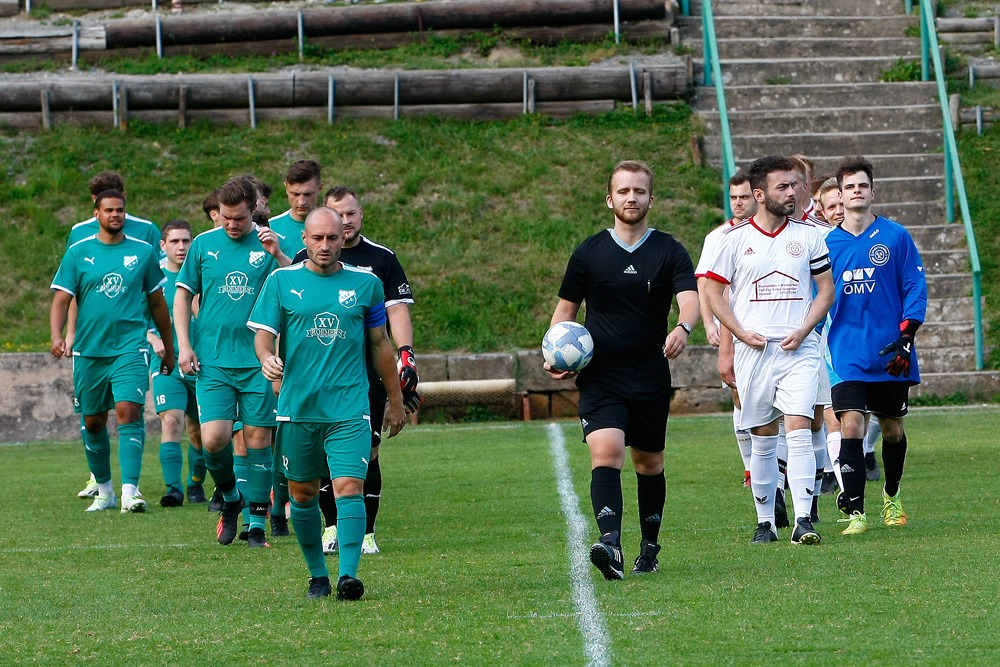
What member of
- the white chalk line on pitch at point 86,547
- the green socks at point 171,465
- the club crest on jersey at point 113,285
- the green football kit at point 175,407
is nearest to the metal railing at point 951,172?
the green football kit at point 175,407

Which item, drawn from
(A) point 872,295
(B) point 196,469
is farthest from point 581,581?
(B) point 196,469

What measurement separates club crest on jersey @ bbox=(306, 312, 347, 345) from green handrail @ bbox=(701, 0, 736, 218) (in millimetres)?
11383

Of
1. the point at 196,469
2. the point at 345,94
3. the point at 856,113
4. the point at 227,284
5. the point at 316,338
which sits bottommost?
the point at 196,469

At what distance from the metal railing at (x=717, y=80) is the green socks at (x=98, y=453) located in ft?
30.0

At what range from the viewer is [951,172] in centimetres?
1894

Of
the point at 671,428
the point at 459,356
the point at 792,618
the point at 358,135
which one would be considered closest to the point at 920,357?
the point at 671,428

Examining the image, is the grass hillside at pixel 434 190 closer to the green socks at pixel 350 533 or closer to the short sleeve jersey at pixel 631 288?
the short sleeve jersey at pixel 631 288

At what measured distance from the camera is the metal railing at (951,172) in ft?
55.1

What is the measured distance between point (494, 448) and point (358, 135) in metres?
9.04

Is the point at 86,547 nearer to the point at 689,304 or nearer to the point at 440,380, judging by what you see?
the point at 689,304

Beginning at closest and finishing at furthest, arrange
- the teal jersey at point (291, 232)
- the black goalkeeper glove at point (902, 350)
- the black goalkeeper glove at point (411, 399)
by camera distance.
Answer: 1. the black goalkeeper glove at point (411, 399)
2. the black goalkeeper glove at point (902, 350)
3. the teal jersey at point (291, 232)

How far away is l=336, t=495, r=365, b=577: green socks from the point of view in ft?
21.0

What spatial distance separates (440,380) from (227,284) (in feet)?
26.8

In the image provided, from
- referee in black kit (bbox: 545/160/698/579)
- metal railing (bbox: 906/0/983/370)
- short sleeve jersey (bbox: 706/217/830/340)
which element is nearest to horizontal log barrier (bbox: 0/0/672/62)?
metal railing (bbox: 906/0/983/370)
